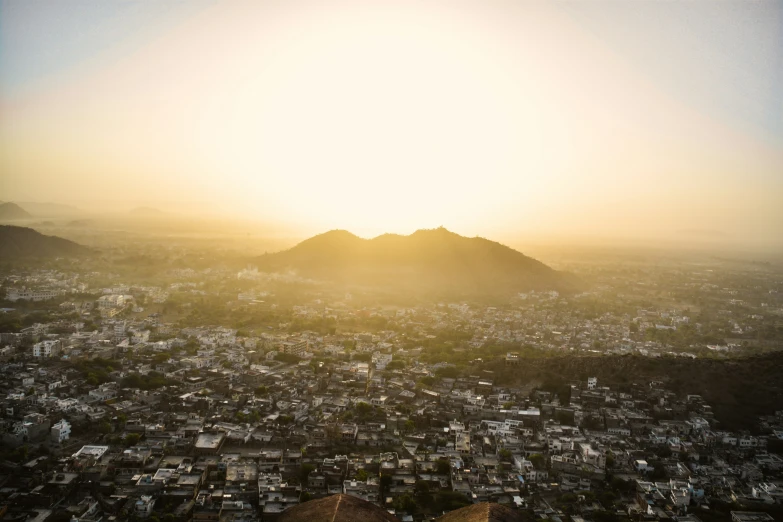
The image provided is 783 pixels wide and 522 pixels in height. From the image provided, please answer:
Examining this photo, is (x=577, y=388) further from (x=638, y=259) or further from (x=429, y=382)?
(x=638, y=259)

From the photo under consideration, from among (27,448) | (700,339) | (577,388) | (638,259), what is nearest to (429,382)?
(577,388)

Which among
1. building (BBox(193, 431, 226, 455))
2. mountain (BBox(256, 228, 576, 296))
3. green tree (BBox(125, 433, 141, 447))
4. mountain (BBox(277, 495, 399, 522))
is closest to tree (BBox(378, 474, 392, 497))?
mountain (BBox(277, 495, 399, 522))

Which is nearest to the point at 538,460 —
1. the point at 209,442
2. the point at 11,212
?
the point at 209,442

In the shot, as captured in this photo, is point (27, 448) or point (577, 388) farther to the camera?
point (577, 388)

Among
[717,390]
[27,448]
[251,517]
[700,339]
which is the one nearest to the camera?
[251,517]

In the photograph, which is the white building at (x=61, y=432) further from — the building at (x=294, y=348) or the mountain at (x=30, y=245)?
the mountain at (x=30, y=245)

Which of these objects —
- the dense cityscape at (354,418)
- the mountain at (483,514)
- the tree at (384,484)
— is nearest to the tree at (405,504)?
the dense cityscape at (354,418)
